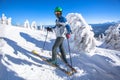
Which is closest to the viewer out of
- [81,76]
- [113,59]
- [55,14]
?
Result: [55,14]

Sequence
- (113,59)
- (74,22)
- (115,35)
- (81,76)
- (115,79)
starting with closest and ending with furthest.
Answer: (81,76) < (115,79) < (113,59) < (74,22) < (115,35)

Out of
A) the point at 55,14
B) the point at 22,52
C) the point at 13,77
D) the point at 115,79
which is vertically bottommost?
the point at 115,79

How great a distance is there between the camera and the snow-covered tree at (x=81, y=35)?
17797 millimetres

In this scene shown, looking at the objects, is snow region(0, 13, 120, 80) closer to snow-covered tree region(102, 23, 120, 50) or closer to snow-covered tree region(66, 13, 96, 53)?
snow-covered tree region(66, 13, 96, 53)

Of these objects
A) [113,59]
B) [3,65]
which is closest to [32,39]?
[3,65]

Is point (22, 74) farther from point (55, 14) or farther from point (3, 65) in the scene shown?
point (55, 14)

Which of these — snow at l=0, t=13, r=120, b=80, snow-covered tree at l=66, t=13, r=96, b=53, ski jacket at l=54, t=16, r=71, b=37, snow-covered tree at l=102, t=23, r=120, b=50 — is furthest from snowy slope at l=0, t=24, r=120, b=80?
snow-covered tree at l=102, t=23, r=120, b=50

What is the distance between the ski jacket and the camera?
1029 centimetres

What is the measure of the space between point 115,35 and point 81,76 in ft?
75.5

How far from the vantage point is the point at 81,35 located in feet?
60.8

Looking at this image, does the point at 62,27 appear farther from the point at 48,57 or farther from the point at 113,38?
the point at 113,38

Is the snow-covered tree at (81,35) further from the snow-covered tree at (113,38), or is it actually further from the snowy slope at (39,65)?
the snow-covered tree at (113,38)

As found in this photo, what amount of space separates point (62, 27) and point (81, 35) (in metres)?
8.36

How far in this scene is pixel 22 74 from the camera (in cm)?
1015
